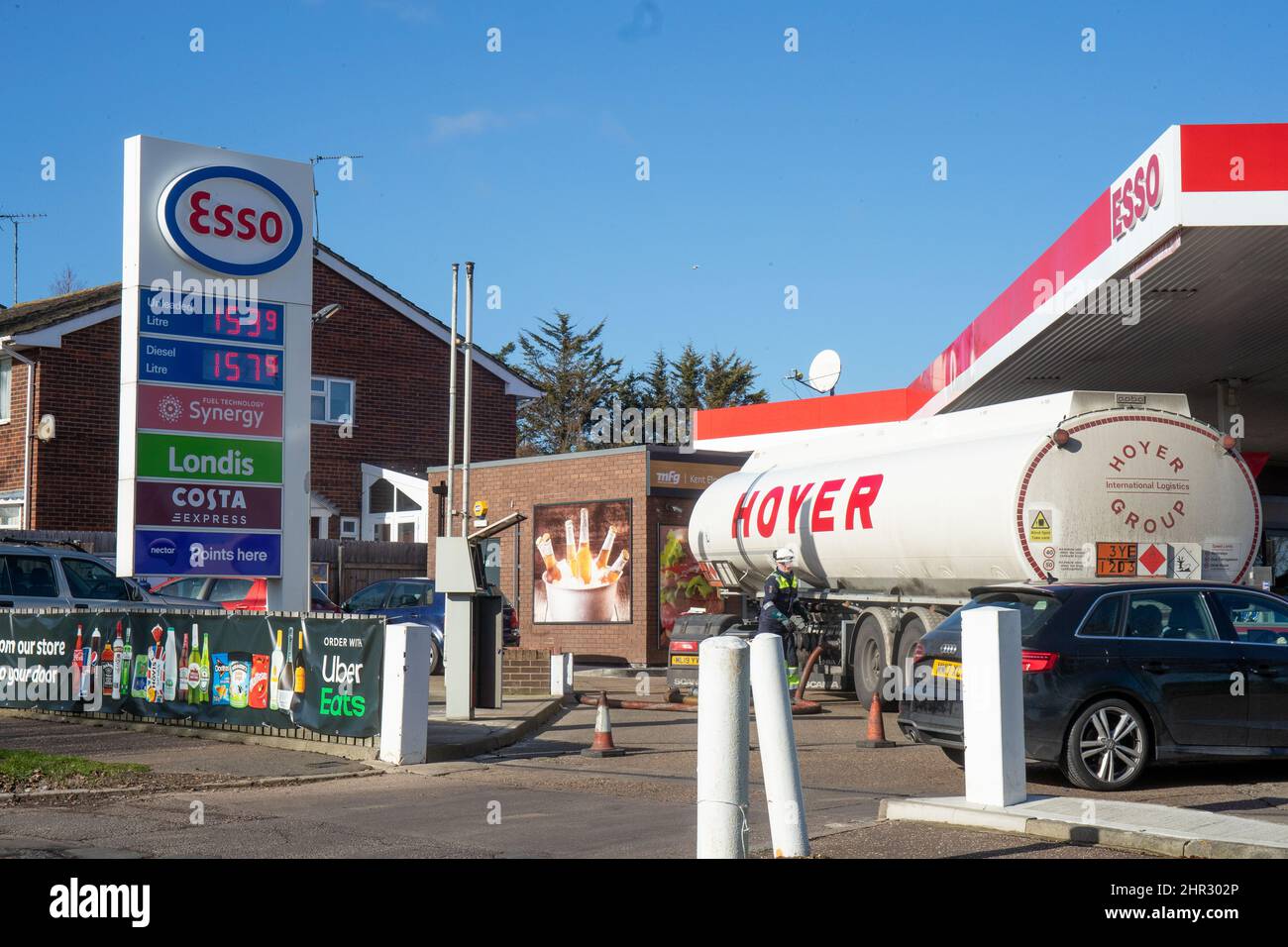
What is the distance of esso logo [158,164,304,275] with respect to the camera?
16.4m

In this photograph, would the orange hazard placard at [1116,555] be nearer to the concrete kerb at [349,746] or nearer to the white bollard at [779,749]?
the concrete kerb at [349,746]

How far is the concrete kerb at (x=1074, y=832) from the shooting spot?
8.09 meters

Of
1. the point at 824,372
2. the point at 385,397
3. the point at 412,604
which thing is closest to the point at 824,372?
the point at 824,372

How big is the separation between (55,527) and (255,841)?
24.7m

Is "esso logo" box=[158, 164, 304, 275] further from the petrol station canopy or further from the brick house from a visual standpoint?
the brick house

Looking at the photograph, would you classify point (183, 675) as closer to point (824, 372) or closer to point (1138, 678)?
point (1138, 678)

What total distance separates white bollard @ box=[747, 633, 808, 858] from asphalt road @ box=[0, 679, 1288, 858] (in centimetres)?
44

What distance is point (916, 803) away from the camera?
31.9ft

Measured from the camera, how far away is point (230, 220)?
16891 mm

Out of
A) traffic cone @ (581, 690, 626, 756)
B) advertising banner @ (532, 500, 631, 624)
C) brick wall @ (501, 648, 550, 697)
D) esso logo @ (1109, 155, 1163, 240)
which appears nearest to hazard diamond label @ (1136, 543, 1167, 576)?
esso logo @ (1109, 155, 1163, 240)

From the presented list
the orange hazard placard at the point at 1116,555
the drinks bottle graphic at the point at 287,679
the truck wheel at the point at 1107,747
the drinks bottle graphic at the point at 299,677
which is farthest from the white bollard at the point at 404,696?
the orange hazard placard at the point at 1116,555

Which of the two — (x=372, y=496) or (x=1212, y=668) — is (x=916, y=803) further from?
(x=372, y=496)
